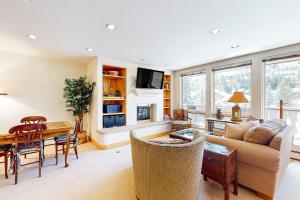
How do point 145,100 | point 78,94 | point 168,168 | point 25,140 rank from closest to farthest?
point 168,168, point 25,140, point 78,94, point 145,100

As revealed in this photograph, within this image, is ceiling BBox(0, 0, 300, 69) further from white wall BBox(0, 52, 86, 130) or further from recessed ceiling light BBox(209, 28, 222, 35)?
white wall BBox(0, 52, 86, 130)

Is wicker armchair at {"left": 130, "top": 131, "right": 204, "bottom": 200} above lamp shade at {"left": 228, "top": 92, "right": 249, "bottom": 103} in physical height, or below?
below

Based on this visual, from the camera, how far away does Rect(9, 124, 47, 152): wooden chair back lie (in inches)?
82.6

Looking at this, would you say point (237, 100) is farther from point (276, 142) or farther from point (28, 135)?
point (28, 135)

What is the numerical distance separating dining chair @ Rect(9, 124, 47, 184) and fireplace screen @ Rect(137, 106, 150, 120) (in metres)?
2.78

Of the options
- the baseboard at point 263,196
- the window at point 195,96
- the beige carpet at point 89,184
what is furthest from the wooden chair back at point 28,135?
the window at point 195,96

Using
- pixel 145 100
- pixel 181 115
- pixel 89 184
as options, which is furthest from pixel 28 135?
pixel 181 115

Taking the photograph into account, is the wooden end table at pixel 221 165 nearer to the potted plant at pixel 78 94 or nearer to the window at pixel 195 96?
the window at pixel 195 96

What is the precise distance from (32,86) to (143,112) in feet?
10.9

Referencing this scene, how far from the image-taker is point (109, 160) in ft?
9.45

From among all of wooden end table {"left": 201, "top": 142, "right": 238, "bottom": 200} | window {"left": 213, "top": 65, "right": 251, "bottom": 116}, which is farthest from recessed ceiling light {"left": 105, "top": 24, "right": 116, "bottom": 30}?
window {"left": 213, "top": 65, "right": 251, "bottom": 116}

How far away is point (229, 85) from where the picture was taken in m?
3.99

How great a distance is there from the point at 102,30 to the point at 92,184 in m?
2.52

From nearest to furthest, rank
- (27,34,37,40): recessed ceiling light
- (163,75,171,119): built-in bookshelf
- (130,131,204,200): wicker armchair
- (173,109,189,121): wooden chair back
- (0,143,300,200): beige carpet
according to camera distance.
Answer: (130,131,204,200): wicker armchair, (0,143,300,200): beige carpet, (27,34,37,40): recessed ceiling light, (173,109,189,121): wooden chair back, (163,75,171,119): built-in bookshelf
